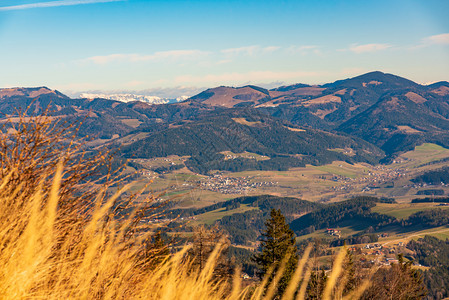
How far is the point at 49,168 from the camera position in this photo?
407cm

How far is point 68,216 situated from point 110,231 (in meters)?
0.67

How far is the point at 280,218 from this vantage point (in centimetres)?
3344

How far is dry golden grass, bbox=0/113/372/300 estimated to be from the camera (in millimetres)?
2381

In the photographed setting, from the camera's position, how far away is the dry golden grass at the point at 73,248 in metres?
2.38

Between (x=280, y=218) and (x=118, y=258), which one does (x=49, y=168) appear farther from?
(x=280, y=218)

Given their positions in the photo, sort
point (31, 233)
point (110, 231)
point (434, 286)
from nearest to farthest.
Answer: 1. point (31, 233)
2. point (110, 231)
3. point (434, 286)

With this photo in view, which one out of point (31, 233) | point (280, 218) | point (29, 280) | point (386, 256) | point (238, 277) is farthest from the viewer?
point (386, 256)

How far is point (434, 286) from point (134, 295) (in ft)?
490

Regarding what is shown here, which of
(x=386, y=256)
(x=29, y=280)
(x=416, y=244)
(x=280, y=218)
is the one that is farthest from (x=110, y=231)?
(x=416, y=244)

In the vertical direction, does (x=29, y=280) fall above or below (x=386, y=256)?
above

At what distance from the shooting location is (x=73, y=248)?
3434mm

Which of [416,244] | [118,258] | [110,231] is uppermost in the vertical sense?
[110,231]

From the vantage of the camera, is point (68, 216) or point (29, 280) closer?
point (29, 280)

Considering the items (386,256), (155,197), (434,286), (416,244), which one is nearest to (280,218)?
(155,197)
